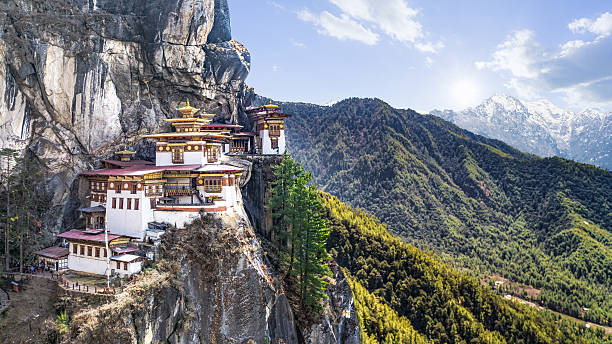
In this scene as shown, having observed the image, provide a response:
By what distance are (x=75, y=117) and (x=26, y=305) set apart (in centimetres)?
2162

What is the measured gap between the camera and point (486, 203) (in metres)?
167

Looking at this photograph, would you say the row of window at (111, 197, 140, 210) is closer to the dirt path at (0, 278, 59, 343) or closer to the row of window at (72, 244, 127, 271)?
the row of window at (72, 244, 127, 271)

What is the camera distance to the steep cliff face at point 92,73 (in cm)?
4334

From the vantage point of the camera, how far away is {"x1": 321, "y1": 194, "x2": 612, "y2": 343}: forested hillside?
71.7 metres

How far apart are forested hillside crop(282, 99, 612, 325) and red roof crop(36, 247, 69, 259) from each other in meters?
110

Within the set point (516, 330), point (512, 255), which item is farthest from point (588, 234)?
point (516, 330)

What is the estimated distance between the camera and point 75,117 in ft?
151

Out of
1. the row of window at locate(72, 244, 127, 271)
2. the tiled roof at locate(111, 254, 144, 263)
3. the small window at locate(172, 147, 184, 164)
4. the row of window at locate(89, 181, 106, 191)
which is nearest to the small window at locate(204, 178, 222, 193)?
the small window at locate(172, 147, 184, 164)

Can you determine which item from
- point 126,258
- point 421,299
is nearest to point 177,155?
point 126,258

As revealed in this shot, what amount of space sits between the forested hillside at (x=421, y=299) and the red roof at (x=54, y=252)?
43.1 m

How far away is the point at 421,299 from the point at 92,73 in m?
64.6

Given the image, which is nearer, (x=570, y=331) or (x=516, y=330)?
(x=516, y=330)

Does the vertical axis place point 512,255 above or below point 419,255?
below

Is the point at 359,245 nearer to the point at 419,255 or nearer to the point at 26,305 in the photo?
A: the point at 419,255
